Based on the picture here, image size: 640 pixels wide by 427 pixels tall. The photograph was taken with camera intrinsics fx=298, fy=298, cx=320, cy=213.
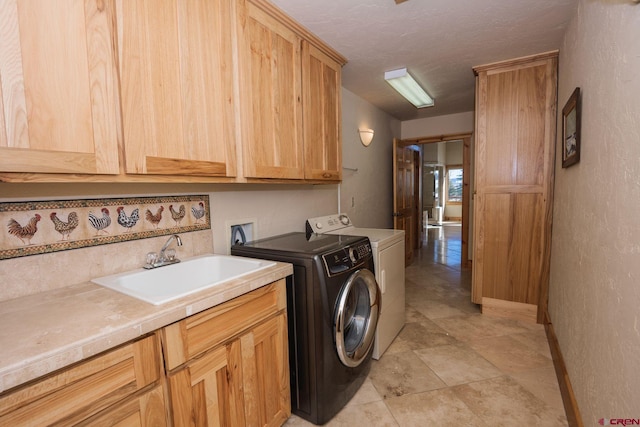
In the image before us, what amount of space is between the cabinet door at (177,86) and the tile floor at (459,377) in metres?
1.49

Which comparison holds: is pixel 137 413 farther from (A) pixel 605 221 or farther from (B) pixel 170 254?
(A) pixel 605 221

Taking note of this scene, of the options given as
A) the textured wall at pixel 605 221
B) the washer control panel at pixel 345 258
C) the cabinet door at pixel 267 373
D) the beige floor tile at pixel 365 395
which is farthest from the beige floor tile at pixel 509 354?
the cabinet door at pixel 267 373

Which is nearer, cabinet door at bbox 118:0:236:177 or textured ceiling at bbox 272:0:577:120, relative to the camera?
cabinet door at bbox 118:0:236:177

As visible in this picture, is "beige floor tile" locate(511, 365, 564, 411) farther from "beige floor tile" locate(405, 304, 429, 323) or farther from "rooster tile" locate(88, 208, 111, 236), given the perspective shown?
"rooster tile" locate(88, 208, 111, 236)

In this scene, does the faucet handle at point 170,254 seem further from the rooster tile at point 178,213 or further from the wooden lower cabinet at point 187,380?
the wooden lower cabinet at point 187,380

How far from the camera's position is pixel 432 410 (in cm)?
168

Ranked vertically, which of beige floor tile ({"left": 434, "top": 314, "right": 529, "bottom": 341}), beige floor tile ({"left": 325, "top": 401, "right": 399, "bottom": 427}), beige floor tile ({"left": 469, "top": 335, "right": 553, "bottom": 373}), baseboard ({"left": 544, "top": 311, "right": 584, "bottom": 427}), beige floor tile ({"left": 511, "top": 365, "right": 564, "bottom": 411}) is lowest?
beige floor tile ({"left": 325, "top": 401, "right": 399, "bottom": 427})

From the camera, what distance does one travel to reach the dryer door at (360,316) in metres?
1.77

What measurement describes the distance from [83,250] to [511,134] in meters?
3.19

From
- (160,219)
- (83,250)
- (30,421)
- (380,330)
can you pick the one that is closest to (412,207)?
(380,330)

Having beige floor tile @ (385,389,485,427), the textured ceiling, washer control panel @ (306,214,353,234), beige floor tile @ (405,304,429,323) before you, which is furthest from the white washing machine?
the textured ceiling

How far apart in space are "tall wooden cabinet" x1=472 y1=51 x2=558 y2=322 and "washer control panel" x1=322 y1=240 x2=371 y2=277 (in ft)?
5.12

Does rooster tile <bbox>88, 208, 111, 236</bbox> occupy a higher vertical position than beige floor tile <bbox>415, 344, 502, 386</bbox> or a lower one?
higher

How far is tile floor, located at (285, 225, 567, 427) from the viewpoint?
1633 millimetres
